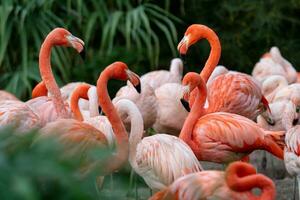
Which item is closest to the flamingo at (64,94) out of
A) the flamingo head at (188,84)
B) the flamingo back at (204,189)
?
the flamingo head at (188,84)

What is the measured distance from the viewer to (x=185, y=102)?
602cm

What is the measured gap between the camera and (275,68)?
10.1 m

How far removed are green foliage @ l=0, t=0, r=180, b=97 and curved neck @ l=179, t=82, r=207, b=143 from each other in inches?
158

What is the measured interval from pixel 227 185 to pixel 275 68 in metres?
6.23

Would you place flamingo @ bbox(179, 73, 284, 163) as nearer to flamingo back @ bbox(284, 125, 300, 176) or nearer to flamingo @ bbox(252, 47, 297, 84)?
flamingo back @ bbox(284, 125, 300, 176)

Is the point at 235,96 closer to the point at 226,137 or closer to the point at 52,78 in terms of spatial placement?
the point at 226,137

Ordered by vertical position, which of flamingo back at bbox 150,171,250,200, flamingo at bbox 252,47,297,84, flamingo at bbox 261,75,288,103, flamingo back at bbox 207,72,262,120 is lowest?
flamingo at bbox 252,47,297,84

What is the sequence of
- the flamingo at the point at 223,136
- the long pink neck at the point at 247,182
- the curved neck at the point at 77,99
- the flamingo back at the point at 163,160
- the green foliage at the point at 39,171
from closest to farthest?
the green foliage at the point at 39,171, the long pink neck at the point at 247,182, the flamingo back at the point at 163,160, the flamingo at the point at 223,136, the curved neck at the point at 77,99

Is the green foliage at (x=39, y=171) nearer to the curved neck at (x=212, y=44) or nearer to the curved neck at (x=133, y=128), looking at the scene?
the curved neck at (x=133, y=128)

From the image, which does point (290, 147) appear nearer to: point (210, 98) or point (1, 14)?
point (210, 98)

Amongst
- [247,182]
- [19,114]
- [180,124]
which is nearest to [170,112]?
[180,124]

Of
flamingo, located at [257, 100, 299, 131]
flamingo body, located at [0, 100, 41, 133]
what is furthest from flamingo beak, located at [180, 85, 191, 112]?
flamingo, located at [257, 100, 299, 131]

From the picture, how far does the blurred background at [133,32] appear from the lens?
10.2 metres

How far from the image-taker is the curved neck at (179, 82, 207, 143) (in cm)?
605
